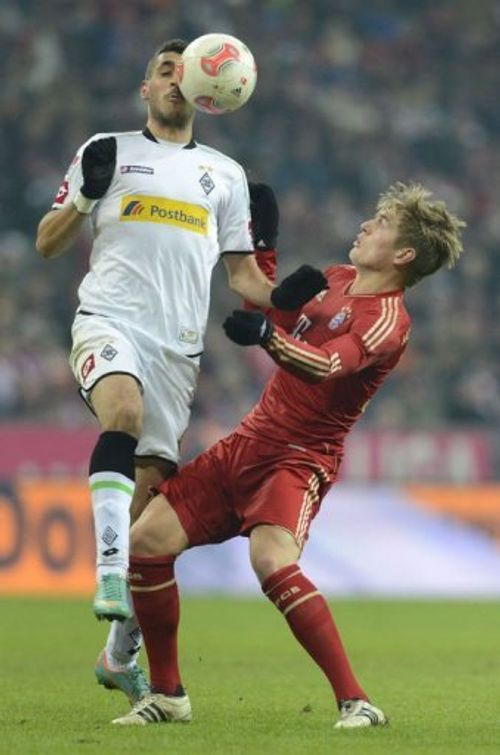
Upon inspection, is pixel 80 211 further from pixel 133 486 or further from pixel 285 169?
pixel 285 169

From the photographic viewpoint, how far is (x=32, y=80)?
2059 centimetres

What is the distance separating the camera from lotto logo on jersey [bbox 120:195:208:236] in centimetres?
737

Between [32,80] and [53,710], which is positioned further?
[32,80]

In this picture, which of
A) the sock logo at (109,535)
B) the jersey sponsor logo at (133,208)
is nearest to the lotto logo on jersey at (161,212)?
the jersey sponsor logo at (133,208)

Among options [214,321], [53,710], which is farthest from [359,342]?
[214,321]

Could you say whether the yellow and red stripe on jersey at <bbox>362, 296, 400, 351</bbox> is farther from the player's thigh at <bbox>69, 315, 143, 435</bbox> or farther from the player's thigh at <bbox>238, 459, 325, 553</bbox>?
the player's thigh at <bbox>69, 315, 143, 435</bbox>

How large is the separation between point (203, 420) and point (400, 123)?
21.4 ft

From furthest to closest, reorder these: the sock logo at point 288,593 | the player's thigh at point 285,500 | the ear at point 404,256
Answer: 1. the ear at point 404,256
2. the player's thigh at point 285,500
3. the sock logo at point 288,593

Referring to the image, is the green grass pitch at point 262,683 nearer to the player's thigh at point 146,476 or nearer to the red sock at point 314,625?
the red sock at point 314,625

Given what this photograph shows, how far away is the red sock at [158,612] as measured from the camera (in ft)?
23.3

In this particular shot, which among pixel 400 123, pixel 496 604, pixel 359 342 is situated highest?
pixel 400 123

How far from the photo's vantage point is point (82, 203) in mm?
7254

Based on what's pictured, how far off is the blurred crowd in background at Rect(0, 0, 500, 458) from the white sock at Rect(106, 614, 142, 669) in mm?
9218

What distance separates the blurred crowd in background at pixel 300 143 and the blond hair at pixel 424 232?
958cm
